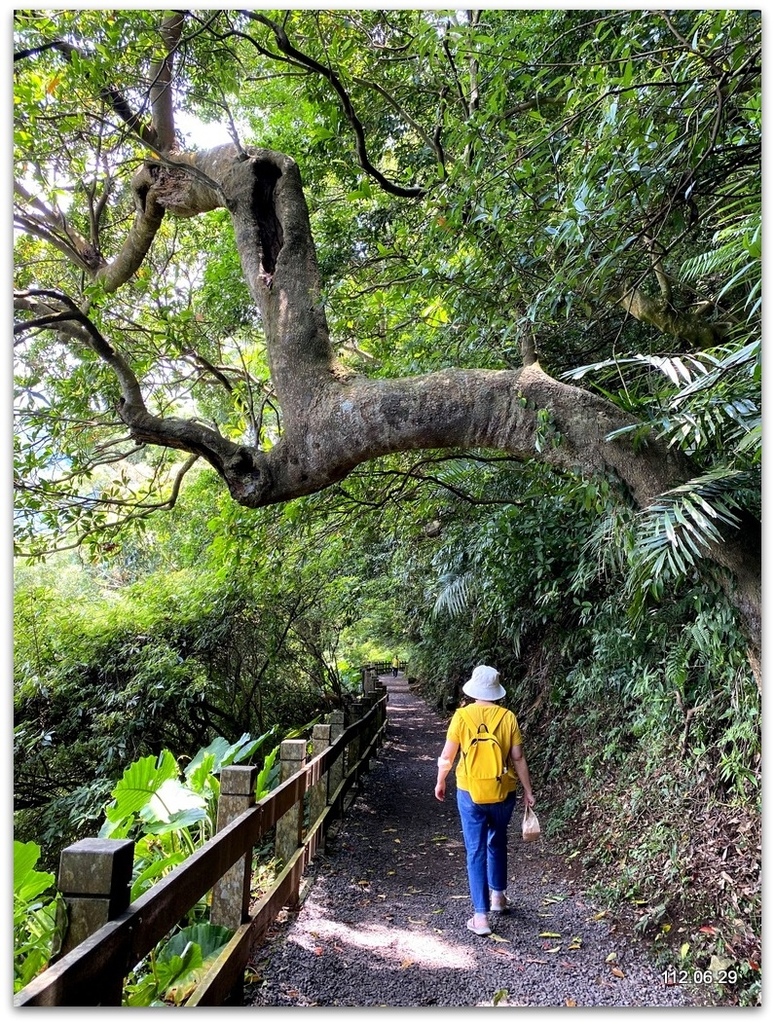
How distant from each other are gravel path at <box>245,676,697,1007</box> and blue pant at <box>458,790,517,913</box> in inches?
10.3

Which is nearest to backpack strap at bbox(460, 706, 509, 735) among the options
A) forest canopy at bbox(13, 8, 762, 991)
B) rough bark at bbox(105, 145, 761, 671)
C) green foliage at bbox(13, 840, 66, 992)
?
forest canopy at bbox(13, 8, 762, 991)

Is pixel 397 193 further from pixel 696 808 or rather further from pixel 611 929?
pixel 611 929

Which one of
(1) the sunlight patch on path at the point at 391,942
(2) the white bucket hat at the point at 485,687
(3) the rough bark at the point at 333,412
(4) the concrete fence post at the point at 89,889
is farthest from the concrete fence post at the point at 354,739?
(4) the concrete fence post at the point at 89,889

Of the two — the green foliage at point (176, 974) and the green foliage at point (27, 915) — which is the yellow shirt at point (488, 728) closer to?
the green foliage at point (176, 974)

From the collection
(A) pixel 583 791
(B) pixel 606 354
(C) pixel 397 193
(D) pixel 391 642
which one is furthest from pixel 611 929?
(D) pixel 391 642

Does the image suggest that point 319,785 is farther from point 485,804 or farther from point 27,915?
point 27,915

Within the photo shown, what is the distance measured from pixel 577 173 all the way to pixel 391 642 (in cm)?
1933

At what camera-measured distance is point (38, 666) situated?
6.66m

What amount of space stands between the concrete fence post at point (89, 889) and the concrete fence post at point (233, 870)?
51.7 inches

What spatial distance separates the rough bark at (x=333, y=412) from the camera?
3.12 metres

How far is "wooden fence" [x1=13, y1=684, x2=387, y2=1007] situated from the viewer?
1.65 meters

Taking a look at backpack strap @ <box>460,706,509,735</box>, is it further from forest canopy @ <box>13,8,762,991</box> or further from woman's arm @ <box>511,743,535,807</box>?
forest canopy @ <box>13,8,762,991</box>

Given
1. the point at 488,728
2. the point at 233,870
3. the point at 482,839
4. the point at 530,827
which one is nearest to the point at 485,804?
the point at 482,839

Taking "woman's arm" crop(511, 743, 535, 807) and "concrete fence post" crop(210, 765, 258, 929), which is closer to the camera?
"concrete fence post" crop(210, 765, 258, 929)
